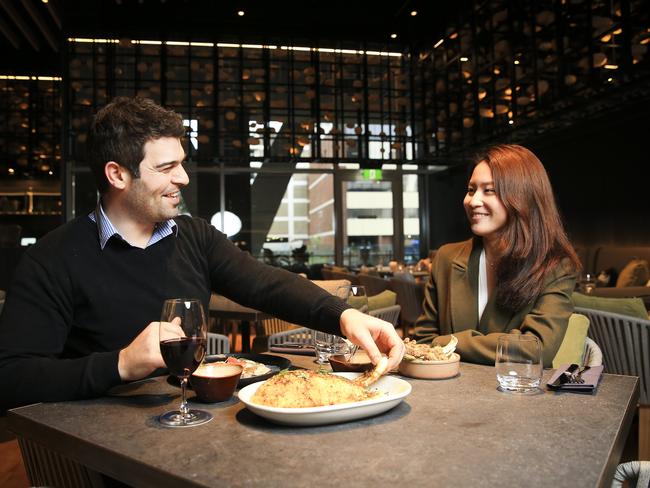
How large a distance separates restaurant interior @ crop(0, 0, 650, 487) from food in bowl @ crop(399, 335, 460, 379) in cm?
715

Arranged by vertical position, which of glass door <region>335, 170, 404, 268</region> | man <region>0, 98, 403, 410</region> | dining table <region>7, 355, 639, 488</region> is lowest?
dining table <region>7, 355, 639, 488</region>

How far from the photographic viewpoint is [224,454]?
2.93ft

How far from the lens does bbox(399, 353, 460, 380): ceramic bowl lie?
4.52 ft

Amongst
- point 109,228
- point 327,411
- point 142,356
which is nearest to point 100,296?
point 109,228

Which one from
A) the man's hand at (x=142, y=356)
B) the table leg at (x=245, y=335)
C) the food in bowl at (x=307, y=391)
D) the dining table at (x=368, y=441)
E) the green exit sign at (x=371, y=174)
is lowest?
the table leg at (x=245, y=335)

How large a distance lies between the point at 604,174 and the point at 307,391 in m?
10.1

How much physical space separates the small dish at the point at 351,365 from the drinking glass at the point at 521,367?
309mm

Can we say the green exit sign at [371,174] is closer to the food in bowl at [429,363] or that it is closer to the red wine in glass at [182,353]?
the food in bowl at [429,363]

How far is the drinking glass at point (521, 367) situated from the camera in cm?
128

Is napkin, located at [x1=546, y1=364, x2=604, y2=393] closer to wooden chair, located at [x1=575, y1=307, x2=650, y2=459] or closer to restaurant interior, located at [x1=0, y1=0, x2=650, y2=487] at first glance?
wooden chair, located at [x1=575, y1=307, x2=650, y2=459]

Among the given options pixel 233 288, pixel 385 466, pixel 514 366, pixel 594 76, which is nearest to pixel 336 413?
pixel 385 466

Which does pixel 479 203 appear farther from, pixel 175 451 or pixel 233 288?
pixel 175 451

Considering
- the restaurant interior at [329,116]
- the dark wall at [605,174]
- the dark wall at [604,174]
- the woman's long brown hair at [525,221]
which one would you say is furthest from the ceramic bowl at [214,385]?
the dark wall at [605,174]

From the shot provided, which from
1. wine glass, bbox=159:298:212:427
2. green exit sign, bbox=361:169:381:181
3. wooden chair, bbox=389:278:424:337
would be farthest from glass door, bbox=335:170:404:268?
wine glass, bbox=159:298:212:427
